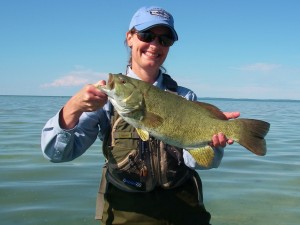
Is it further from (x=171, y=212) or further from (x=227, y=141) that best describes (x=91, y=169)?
(x=227, y=141)

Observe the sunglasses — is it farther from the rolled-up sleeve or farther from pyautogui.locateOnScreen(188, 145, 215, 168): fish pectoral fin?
pyautogui.locateOnScreen(188, 145, 215, 168): fish pectoral fin

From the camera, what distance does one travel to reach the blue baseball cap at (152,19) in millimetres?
4527

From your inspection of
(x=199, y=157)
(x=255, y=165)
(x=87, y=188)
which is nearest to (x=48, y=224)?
(x=87, y=188)

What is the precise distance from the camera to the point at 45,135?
4.32 metres

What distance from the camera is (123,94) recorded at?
12.8ft

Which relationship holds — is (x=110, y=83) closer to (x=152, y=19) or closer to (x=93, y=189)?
(x=152, y=19)

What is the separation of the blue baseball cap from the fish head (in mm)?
866

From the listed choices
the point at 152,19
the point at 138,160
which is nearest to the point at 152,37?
the point at 152,19

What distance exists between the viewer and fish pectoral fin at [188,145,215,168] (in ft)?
13.8

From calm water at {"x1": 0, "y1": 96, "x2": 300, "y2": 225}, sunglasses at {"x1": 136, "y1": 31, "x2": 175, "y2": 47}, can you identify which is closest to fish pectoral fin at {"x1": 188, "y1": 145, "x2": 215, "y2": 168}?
sunglasses at {"x1": 136, "y1": 31, "x2": 175, "y2": 47}

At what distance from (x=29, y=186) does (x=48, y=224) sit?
2.15 metres

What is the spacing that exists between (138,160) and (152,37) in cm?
134

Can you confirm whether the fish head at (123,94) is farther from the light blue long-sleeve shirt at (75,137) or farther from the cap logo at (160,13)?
the cap logo at (160,13)

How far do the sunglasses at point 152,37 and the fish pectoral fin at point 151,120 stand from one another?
3.37ft
